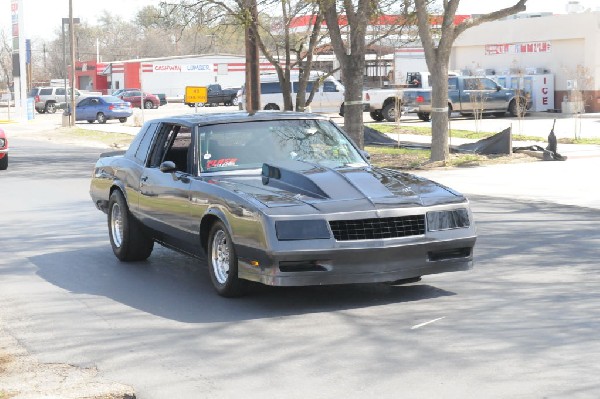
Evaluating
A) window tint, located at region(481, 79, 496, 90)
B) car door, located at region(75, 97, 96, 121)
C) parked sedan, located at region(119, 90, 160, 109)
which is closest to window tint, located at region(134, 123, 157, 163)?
window tint, located at region(481, 79, 496, 90)

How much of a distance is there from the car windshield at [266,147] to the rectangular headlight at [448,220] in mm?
1383

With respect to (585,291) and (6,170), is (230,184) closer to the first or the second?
(585,291)

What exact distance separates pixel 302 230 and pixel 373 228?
1.90ft

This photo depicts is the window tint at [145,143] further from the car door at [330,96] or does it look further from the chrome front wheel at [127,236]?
the car door at [330,96]

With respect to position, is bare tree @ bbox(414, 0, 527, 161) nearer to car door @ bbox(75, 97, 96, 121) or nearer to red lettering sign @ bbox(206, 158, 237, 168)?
red lettering sign @ bbox(206, 158, 237, 168)

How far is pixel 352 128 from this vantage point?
2320 cm

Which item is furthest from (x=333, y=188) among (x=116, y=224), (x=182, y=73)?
(x=182, y=73)

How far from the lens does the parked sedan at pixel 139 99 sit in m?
70.9

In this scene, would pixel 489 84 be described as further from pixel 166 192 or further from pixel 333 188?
pixel 333 188

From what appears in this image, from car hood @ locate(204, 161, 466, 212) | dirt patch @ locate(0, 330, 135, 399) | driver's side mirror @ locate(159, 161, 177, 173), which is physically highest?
driver's side mirror @ locate(159, 161, 177, 173)

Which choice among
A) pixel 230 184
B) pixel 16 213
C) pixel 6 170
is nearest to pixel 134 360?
pixel 230 184

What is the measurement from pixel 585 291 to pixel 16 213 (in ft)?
31.2

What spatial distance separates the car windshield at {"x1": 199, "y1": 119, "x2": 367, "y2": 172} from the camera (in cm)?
961

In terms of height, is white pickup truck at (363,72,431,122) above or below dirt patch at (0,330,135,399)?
above
